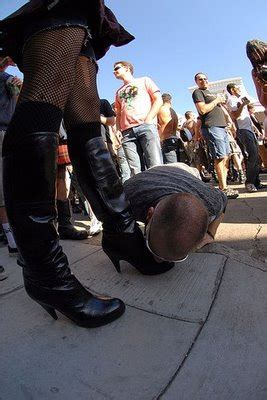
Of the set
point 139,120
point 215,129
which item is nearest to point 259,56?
point 139,120

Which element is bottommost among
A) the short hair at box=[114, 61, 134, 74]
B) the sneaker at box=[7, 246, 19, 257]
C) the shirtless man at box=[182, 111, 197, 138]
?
the shirtless man at box=[182, 111, 197, 138]

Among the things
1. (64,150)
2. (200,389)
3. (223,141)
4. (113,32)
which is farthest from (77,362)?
(223,141)

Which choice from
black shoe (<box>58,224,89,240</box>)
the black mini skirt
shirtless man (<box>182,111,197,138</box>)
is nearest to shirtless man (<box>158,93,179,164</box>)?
black shoe (<box>58,224,89,240</box>)

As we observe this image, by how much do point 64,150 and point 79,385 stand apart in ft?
6.75

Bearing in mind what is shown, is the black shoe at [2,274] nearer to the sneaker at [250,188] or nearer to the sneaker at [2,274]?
the sneaker at [2,274]

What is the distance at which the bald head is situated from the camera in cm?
124

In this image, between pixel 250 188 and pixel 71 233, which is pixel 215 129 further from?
pixel 71 233

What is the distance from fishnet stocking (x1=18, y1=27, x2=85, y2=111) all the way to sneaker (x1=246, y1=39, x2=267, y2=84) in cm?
196

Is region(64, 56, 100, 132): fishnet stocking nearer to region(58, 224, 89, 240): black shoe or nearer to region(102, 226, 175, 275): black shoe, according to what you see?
region(102, 226, 175, 275): black shoe

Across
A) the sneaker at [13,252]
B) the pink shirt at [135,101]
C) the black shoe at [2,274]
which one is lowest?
the sneaker at [13,252]

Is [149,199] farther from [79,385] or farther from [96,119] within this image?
[79,385]

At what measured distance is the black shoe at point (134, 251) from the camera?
4.22ft

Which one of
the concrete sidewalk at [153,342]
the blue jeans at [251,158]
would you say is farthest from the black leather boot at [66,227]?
the blue jeans at [251,158]

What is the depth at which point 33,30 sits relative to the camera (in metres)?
1.03
